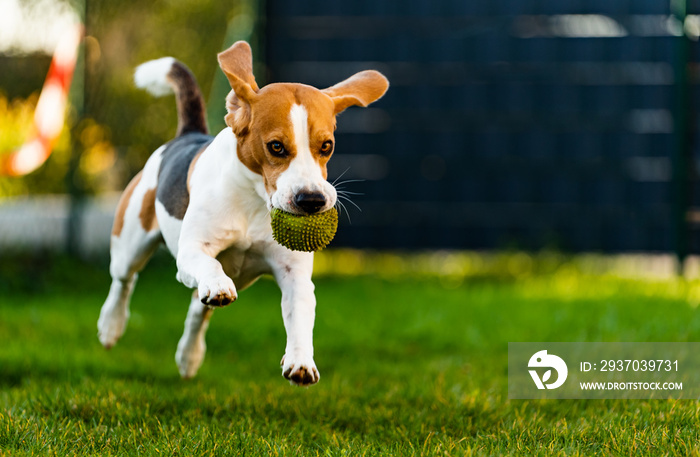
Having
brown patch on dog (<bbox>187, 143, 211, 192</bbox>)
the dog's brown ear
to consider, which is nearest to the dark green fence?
brown patch on dog (<bbox>187, 143, 211, 192</bbox>)

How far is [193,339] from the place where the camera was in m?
4.17

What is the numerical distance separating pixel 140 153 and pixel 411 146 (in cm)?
282

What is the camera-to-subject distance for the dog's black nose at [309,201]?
2.92 m

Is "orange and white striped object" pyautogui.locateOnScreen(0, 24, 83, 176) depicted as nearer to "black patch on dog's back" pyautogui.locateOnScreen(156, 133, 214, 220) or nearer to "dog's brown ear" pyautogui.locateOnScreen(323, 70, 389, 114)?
"black patch on dog's back" pyautogui.locateOnScreen(156, 133, 214, 220)

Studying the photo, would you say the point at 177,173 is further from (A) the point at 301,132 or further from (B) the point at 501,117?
(B) the point at 501,117

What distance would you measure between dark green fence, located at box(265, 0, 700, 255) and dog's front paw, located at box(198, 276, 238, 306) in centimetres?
594

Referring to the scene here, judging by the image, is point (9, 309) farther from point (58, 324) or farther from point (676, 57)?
point (676, 57)

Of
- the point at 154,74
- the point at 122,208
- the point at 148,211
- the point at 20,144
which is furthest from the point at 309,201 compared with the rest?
the point at 20,144

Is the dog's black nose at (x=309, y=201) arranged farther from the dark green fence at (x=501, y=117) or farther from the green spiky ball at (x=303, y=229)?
the dark green fence at (x=501, y=117)

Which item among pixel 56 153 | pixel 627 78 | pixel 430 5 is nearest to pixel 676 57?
pixel 627 78

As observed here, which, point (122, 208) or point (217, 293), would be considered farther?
point (122, 208)

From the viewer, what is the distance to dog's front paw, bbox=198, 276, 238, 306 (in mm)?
2934

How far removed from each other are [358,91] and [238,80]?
21.1 inches

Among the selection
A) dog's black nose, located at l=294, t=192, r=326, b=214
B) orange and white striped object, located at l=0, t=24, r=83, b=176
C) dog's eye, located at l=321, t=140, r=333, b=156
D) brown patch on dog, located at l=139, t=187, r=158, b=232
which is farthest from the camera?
orange and white striped object, located at l=0, t=24, r=83, b=176
